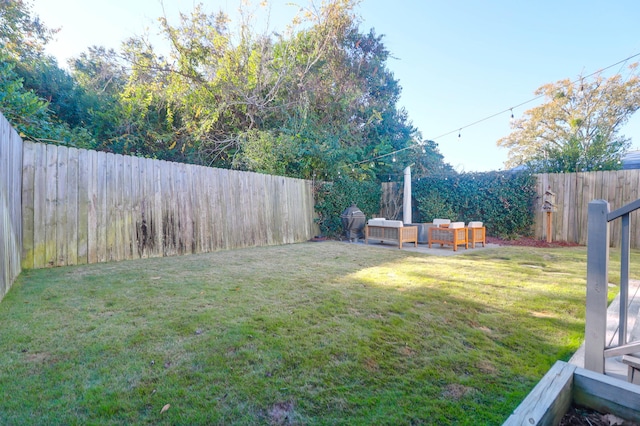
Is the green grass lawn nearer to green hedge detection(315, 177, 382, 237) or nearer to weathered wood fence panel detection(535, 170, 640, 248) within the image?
weathered wood fence panel detection(535, 170, 640, 248)

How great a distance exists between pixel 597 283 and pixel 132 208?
5.35 meters

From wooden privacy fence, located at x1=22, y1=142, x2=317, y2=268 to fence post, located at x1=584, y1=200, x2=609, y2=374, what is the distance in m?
5.22

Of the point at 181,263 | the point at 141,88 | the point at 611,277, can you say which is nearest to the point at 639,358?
the point at 611,277

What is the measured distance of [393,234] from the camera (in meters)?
7.00

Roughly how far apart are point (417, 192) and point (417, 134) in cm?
473

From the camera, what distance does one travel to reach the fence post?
1.34 m

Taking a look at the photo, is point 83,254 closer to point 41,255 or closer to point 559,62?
point 41,255

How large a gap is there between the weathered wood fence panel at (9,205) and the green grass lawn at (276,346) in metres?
0.23

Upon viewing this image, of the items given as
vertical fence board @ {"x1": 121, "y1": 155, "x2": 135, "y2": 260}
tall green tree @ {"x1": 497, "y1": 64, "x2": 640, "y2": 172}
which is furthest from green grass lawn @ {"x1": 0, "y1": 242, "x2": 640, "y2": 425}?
tall green tree @ {"x1": 497, "y1": 64, "x2": 640, "y2": 172}

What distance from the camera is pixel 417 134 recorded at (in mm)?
12938

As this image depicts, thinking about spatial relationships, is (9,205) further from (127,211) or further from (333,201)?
(333,201)

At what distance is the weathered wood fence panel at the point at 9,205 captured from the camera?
2.66 m

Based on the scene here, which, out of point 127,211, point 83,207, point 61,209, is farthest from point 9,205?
point 127,211

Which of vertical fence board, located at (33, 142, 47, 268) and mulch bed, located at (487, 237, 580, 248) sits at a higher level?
vertical fence board, located at (33, 142, 47, 268)
